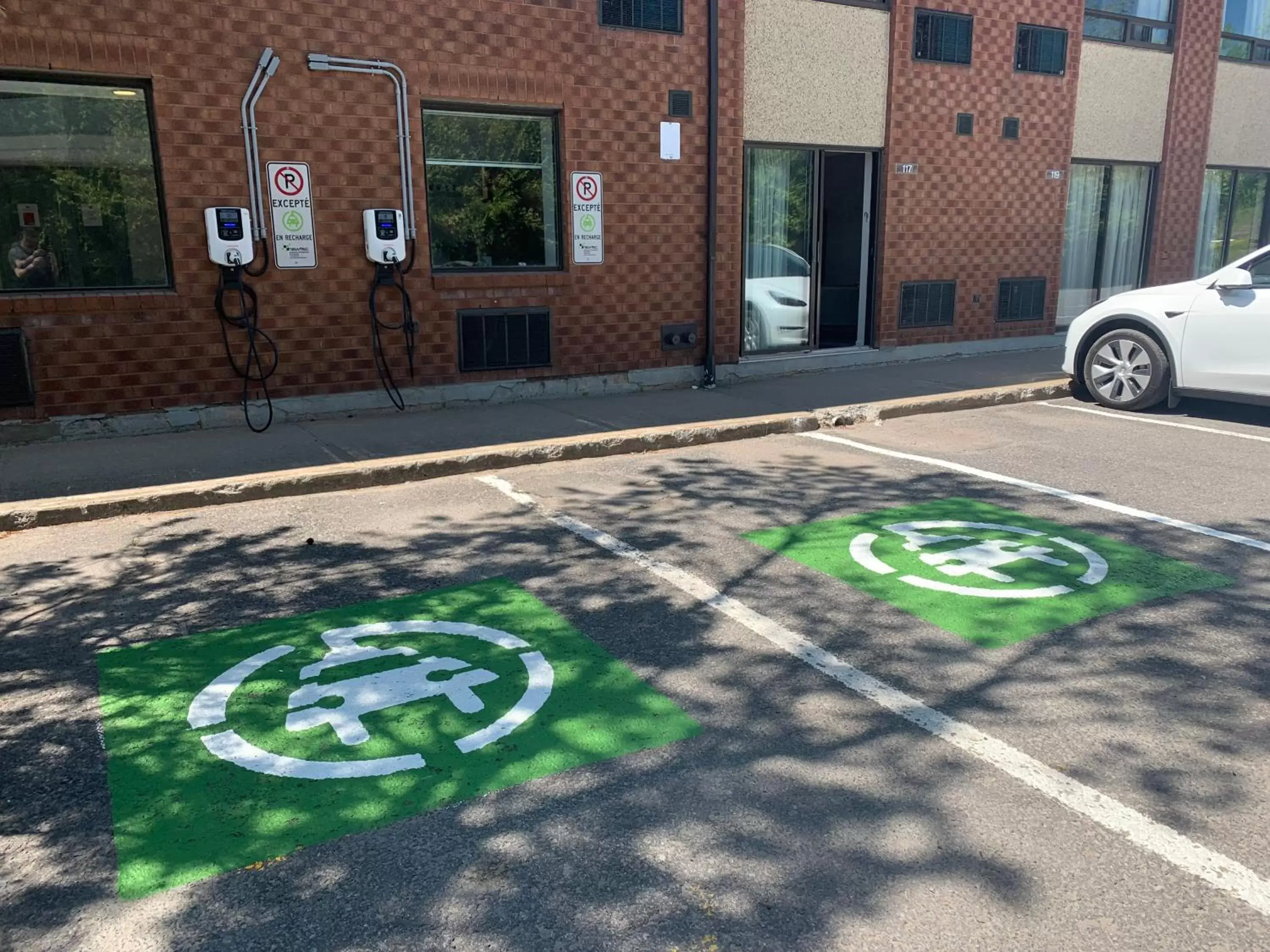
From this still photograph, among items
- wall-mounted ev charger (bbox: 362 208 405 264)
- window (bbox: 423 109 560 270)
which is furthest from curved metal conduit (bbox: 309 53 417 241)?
window (bbox: 423 109 560 270)

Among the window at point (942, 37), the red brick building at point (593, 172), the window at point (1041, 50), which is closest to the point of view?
the red brick building at point (593, 172)

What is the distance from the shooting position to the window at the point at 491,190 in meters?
9.56

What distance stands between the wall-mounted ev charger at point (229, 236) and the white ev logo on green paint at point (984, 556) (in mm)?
5731

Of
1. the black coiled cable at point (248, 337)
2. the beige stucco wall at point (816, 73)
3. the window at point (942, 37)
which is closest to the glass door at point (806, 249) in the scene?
the beige stucco wall at point (816, 73)

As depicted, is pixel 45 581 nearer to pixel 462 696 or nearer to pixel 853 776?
pixel 462 696

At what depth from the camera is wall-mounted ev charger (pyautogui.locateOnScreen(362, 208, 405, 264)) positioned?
9.02 meters

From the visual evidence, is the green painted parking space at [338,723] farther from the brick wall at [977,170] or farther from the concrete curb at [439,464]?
the brick wall at [977,170]

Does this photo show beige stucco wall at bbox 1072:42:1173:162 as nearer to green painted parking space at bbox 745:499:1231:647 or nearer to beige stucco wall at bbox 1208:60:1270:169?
beige stucco wall at bbox 1208:60:1270:169

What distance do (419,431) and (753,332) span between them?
4.90 m

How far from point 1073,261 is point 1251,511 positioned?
31.1 ft

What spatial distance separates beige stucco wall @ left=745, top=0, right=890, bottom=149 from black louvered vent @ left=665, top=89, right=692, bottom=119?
0.83 m

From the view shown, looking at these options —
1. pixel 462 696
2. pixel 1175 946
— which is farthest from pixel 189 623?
pixel 1175 946

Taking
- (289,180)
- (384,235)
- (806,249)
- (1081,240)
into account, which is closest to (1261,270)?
(806,249)

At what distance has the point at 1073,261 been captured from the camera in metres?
14.8
